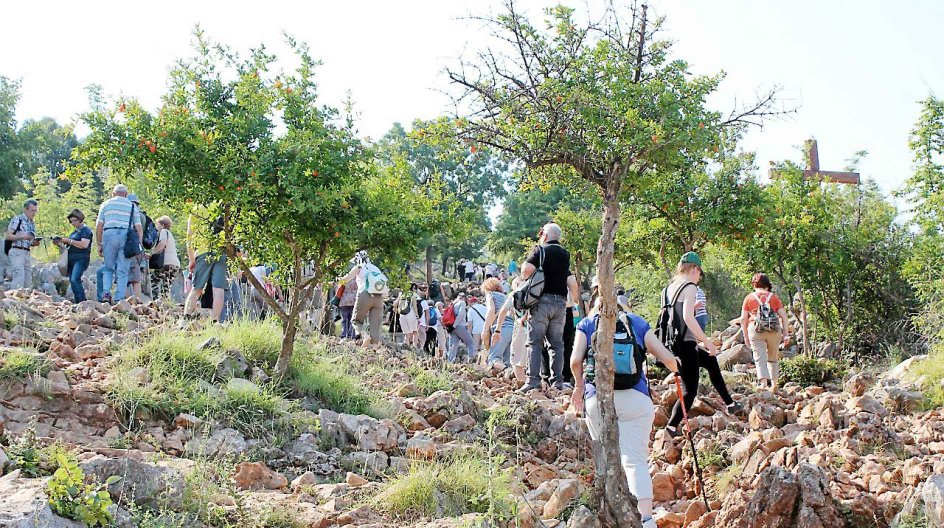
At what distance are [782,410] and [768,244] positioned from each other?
298 inches

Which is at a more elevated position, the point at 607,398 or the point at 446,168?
the point at 446,168

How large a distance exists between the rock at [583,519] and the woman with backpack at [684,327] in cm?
264

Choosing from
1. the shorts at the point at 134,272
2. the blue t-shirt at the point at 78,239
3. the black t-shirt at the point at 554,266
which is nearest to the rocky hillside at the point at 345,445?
the black t-shirt at the point at 554,266

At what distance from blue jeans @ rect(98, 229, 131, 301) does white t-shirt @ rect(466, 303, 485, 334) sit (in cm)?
644

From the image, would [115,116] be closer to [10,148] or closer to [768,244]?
[768,244]

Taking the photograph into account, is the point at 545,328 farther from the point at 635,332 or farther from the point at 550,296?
the point at 635,332

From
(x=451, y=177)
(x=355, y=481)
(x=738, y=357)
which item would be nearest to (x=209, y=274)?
(x=355, y=481)

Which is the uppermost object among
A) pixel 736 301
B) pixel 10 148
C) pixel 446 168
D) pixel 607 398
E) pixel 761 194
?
pixel 446 168

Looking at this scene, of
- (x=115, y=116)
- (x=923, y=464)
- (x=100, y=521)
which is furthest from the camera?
(x=115, y=116)

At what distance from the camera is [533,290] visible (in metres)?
8.80

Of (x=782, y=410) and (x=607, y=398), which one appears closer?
(x=607, y=398)

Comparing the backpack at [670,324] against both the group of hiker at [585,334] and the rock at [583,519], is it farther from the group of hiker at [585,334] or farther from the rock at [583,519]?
the rock at [583,519]

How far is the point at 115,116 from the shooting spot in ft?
23.9

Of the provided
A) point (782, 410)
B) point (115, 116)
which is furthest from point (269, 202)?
point (782, 410)
